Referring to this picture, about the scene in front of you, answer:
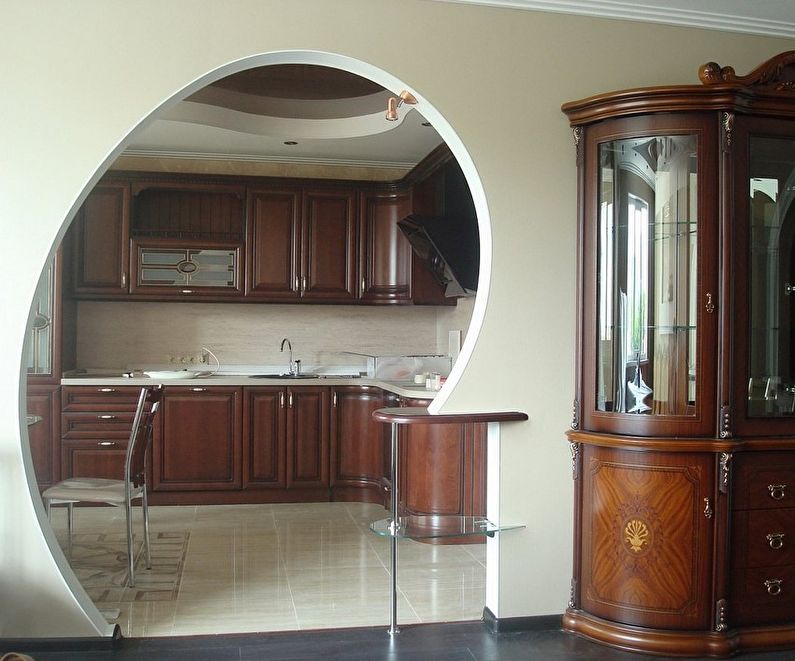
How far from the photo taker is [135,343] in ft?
21.5

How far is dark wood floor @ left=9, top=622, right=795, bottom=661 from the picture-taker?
128 inches

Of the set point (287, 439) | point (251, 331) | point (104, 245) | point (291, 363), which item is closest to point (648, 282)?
point (287, 439)

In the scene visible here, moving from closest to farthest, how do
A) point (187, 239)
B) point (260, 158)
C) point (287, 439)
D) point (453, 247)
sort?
1. point (453, 247)
2. point (287, 439)
3. point (187, 239)
4. point (260, 158)

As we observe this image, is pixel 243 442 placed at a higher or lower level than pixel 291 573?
higher

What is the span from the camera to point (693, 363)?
3.33 metres

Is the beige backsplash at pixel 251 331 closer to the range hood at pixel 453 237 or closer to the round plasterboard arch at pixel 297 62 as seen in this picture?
the range hood at pixel 453 237

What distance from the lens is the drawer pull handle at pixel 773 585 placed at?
340 centimetres

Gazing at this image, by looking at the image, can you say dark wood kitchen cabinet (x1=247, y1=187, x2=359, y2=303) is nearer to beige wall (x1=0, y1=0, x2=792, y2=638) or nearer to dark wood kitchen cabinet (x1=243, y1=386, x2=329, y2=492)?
dark wood kitchen cabinet (x1=243, y1=386, x2=329, y2=492)

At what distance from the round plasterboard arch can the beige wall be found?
0.01 m

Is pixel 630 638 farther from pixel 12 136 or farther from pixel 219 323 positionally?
pixel 219 323

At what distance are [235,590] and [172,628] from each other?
1.81 ft

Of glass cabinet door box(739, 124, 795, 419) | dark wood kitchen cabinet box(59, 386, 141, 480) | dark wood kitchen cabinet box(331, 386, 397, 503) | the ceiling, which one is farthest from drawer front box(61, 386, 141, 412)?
glass cabinet door box(739, 124, 795, 419)

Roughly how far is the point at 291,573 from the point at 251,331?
2.69 m

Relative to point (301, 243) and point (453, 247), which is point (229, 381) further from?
point (453, 247)
